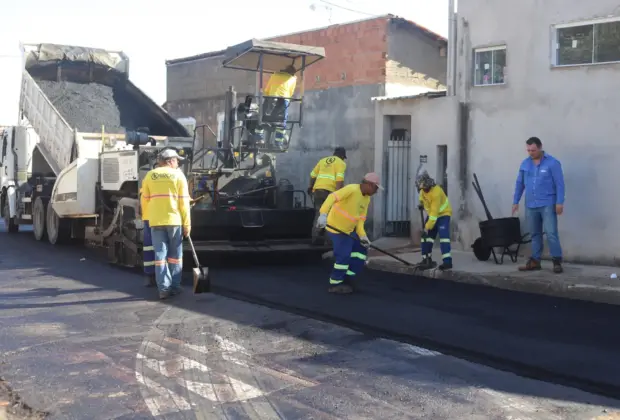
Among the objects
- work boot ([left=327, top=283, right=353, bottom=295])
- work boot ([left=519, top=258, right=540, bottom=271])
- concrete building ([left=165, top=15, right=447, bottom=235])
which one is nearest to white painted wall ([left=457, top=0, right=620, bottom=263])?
work boot ([left=519, top=258, right=540, bottom=271])

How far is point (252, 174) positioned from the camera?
37.4ft

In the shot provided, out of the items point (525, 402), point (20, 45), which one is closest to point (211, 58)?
point (20, 45)

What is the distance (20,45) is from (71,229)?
386 cm

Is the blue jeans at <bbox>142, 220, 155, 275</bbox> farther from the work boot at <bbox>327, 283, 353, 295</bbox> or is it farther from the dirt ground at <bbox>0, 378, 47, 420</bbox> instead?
the dirt ground at <bbox>0, 378, 47, 420</bbox>

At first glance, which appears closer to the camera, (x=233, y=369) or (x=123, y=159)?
(x=233, y=369)

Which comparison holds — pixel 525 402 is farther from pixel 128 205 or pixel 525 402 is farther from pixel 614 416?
pixel 128 205

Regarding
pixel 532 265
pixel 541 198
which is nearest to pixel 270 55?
pixel 541 198

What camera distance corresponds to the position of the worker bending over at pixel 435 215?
969 cm

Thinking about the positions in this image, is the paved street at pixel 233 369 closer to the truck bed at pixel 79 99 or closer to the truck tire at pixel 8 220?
the truck bed at pixel 79 99

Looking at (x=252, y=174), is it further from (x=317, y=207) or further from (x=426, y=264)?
(x=426, y=264)

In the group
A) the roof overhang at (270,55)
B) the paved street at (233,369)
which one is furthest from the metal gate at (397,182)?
the paved street at (233,369)

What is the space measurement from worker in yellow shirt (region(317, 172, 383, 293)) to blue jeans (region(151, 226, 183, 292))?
1617mm

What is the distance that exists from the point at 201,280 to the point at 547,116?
17.9 feet

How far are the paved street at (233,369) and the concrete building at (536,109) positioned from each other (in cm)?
304
